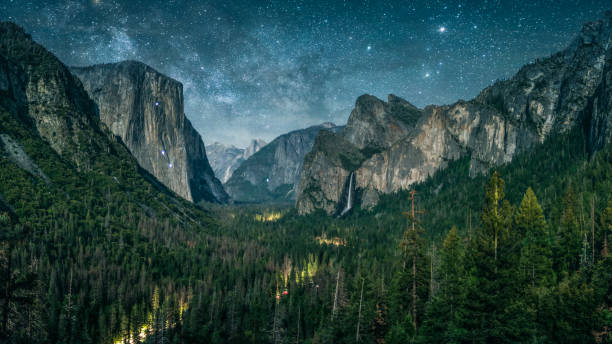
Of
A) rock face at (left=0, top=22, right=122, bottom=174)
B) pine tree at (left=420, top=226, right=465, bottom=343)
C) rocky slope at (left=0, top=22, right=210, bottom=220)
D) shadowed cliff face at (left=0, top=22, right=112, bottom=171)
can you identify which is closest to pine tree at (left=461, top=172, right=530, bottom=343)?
pine tree at (left=420, top=226, right=465, bottom=343)

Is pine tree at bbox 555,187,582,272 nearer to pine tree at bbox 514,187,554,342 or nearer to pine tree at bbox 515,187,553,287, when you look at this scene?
pine tree at bbox 515,187,553,287

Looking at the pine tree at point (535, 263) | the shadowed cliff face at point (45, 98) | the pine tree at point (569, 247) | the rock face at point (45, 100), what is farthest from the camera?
the shadowed cliff face at point (45, 98)

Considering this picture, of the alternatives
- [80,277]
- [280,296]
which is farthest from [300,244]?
[80,277]

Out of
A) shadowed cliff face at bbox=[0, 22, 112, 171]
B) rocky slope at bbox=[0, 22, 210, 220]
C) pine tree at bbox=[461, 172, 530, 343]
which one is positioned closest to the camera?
pine tree at bbox=[461, 172, 530, 343]

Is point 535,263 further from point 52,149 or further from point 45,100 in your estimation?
point 45,100

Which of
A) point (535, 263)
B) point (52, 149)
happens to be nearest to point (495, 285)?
point (535, 263)

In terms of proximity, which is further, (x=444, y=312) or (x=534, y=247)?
(x=534, y=247)

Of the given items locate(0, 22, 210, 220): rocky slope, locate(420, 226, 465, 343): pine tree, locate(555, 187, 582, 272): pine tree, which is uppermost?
locate(0, 22, 210, 220): rocky slope

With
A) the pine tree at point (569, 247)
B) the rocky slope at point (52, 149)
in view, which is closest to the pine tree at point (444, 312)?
the pine tree at point (569, 247)

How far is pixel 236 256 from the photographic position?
137 m

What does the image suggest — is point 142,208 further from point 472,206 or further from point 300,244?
point 472,206

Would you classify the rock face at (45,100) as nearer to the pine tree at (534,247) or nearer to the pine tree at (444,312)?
the pine tree at (444,312)

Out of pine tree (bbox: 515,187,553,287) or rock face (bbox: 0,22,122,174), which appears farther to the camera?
rock face (bbox: 0,22,122,174)

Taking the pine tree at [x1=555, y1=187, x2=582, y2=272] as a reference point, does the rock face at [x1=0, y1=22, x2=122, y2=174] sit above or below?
above
